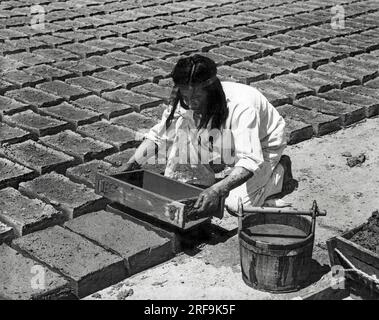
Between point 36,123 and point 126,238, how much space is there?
6.44ft

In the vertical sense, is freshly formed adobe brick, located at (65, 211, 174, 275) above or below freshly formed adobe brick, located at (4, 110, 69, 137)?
below

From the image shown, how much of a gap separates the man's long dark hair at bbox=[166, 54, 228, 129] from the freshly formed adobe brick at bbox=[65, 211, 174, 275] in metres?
0.74

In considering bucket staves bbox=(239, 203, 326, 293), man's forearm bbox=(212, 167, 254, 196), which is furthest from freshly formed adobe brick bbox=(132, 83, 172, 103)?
bucket staves bbox=(239, 203, 326, 293)

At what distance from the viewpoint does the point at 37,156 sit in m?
4.96

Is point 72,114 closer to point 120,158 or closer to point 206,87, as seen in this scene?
point 120,158

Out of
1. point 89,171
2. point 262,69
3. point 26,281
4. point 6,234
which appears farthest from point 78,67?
point 26,281

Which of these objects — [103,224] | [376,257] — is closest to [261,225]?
[376,257]

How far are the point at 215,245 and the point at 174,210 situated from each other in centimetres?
52

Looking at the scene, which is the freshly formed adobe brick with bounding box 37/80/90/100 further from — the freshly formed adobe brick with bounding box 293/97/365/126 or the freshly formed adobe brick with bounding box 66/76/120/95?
the freshly formed adobe brick with bounding box 293/97/365/126

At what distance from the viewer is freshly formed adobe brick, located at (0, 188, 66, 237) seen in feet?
13.3

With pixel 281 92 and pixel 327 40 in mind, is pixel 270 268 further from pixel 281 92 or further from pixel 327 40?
pixel 327 40

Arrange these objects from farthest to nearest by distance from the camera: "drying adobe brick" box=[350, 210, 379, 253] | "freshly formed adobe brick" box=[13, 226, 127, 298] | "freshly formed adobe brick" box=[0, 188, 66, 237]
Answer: "freshly formed adobe brick" box=[0, 188, 66, 237] < "drying adobe brick" box=[350, 210, 379, 253] < "freshly formed adobe brick" box=[13, 226, 127, 298]

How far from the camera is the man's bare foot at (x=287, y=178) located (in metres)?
4.71

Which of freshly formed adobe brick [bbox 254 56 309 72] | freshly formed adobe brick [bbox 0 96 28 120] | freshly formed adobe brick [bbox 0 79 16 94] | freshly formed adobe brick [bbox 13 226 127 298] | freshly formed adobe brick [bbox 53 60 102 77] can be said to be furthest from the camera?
freshly formed adobe brick [bbox 254 56 309 72]
